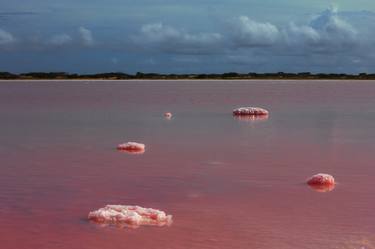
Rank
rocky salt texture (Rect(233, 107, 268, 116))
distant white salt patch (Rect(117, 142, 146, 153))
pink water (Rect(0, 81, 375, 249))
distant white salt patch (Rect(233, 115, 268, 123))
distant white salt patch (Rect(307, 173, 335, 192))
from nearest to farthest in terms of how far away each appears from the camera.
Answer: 1. pink water (Rect(0, 81, 375, 249))
2. distant white salt patch (Rect(307, 173, 335, 192))
3. distant white salt patch (Rect(117, 142, 146, 153))
4. distant white salt patch (Rect(233, 115, 268, 123))
5. rocky salt texture (Rect(233, 107, 268, 116))

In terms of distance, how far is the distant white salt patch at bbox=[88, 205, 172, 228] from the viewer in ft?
30.5

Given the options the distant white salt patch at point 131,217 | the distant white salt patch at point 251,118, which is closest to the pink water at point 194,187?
the distant white salt patch at point 131,217

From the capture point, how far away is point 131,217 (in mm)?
9344

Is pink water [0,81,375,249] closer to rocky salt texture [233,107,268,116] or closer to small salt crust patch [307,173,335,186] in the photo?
small salt crust patch [307,173,335,186]

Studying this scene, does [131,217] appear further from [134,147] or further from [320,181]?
[134,147]

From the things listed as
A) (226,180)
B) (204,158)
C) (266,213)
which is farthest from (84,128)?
(266,213)

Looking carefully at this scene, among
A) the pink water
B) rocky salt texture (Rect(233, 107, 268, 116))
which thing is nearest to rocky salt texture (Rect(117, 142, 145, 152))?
the pink water

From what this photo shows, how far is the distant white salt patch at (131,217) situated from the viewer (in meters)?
9.30

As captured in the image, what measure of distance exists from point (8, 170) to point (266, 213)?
6.11 meters

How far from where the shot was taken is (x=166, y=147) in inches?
722

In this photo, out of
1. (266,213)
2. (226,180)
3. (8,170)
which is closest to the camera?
(266,213)

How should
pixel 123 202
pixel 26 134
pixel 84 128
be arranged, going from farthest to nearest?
pixel 84 128 → pixel 26 134 → pixel 123 202

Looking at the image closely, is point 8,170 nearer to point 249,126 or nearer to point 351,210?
point 351,210

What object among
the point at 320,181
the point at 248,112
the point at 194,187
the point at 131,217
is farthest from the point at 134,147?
the point at 248,112
